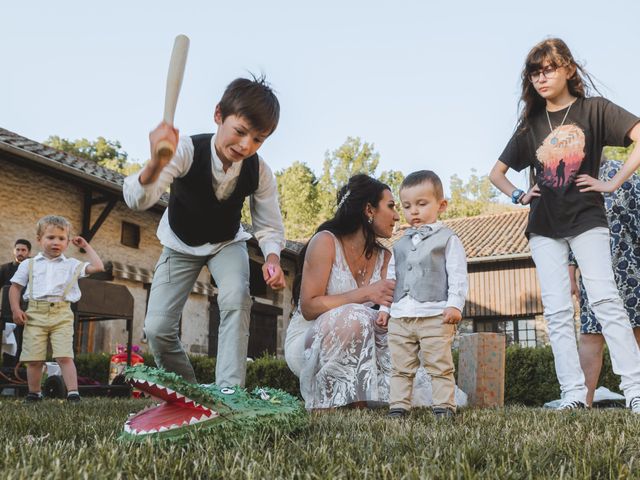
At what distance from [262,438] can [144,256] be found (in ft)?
37.7

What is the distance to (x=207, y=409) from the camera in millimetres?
1930

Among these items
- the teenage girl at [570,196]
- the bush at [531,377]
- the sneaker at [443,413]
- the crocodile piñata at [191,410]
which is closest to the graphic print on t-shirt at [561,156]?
the teenage girl at [570,196]

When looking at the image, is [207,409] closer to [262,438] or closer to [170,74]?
[262,438]

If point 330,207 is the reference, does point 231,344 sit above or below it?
below

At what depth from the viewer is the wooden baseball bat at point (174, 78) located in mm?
1921

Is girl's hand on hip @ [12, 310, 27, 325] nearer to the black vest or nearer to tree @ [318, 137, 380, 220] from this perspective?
the black vest

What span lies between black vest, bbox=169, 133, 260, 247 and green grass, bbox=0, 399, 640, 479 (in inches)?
46.3

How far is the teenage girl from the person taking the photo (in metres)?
3.29

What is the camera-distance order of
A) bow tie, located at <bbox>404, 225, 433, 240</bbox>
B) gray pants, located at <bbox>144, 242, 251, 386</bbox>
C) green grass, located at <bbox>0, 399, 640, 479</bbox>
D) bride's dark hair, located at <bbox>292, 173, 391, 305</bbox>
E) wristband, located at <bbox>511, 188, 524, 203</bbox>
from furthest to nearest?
bride's dark hair, located at <bbox>292, 173, 391, 305</bbox>, wristband, located at <bbox>511, 188, 524, 203</bbox>, bow tie, located at <bbox>404, 225, 433, 240</bbox>, gray pants, located at <bbox>144, 242, 251, 386</bbox>, green grass, located at <bbox>0, 399, 640, 479</bbox>

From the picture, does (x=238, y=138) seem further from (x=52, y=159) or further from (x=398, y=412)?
(x=52, y=159)

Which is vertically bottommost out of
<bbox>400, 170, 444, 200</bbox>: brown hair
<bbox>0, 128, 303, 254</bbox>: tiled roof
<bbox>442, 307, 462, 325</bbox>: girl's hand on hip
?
<bbox>442, 307, 462, 325</bbox>: girl's hand on hip

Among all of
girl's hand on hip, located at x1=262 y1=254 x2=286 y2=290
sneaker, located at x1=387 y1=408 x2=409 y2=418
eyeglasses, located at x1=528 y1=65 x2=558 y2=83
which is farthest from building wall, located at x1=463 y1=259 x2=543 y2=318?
girl's hand on hip, located at x1=262 y1=254 x2=286 y2=290

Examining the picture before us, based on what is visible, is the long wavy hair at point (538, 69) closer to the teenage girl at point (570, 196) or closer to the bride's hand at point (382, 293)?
the teenage girl at point (570, 196)

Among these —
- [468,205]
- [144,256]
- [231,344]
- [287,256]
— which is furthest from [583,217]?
[468,205]
